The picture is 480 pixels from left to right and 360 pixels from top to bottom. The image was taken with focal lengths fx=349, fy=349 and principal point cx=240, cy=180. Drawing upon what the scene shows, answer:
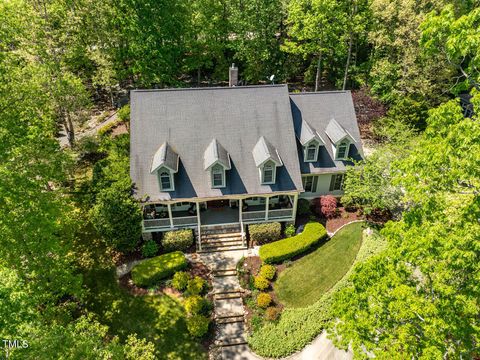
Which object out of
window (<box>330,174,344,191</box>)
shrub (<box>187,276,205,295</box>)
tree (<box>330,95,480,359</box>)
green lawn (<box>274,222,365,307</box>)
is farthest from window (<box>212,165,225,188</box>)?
tree (<box>330,95,480,359</box>)

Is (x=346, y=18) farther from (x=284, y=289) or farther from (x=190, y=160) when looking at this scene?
(x=284, y=289)

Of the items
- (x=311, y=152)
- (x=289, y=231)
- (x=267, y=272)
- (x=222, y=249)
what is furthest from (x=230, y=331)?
(x=311, y=152)

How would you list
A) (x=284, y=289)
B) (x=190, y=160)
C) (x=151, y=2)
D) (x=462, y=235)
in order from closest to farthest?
1. (x=462, y=235)
2. (x=284, y=289)
3. (x=190, y=160)
4. (x=151, y=2)

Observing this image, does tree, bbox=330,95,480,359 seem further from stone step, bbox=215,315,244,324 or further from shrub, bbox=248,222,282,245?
shrub, bbox=248,222,282,245

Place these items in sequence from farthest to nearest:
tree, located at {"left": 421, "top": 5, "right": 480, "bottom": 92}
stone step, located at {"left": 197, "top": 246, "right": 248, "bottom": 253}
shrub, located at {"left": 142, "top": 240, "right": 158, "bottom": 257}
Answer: stone step, located at {"left": 197, "top": 246, "right": 248, "bottom": 253} < shrub, located at {"left": 142, "top": 240, "right": 158, "bottom": 257} < tree, located at {"left": 421, "top": 5, "right": 480, "bottom": 92}

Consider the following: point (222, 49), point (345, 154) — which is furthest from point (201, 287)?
point (222, 49)
